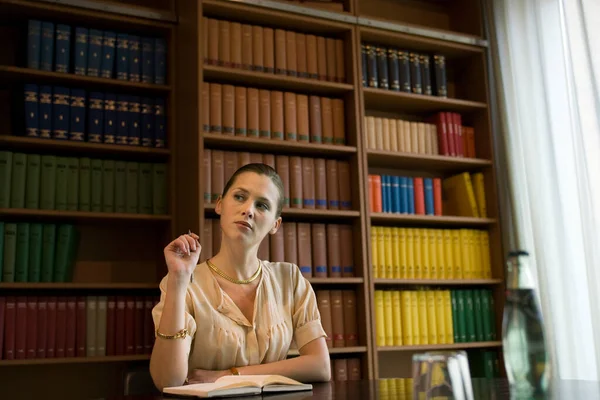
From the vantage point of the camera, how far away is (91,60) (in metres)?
2.95

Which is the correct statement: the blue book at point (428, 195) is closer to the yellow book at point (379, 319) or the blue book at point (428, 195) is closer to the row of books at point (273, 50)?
the yellow book at point (379, 319)

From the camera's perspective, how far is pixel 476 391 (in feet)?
4.26

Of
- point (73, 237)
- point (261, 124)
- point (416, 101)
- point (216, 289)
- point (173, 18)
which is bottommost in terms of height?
point (216, 289)

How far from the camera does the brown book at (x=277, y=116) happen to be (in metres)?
3.08

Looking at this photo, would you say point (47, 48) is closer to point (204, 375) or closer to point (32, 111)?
point (32, 111)

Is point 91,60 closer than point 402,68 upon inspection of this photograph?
Yes

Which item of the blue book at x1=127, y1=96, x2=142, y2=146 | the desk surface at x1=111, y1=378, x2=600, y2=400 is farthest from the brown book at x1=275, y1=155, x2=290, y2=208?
the desk surface at x1=111, y1=378, x2=600, y2=400

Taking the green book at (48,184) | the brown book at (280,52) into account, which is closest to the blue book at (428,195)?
the brown book at (280,52)

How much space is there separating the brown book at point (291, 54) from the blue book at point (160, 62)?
0.57m

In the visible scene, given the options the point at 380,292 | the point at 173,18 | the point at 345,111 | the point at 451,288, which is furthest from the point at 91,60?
the point at 451,288

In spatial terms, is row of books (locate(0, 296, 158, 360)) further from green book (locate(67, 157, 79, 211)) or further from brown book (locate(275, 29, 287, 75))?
brown book (locate(275, 29, 287, 75))

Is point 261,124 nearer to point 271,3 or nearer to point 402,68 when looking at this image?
point 271,3

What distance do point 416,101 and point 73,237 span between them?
182cm

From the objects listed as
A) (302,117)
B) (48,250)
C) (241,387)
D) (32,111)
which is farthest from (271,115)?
(241,387)
